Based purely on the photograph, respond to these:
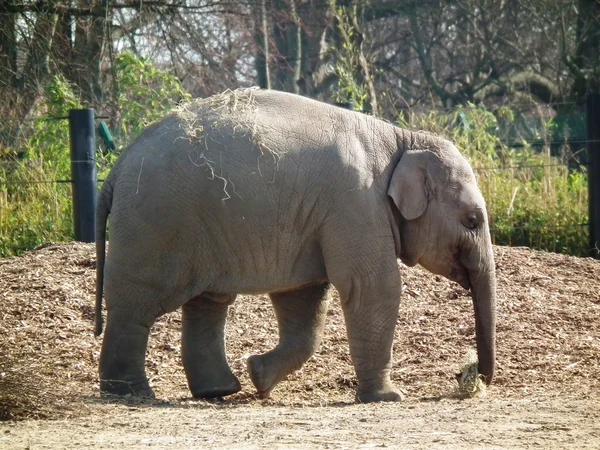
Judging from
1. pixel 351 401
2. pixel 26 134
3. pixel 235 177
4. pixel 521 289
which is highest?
pixel 26 134

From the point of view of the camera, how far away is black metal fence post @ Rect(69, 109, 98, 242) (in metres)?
11.1

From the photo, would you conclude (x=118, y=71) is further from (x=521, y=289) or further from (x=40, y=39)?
Answer: (x=521, y=289)

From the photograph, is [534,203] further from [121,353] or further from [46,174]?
[121,353]

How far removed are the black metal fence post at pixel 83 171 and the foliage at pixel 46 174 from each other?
77 cm

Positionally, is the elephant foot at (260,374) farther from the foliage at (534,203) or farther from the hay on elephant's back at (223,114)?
the foliage at (534,203)

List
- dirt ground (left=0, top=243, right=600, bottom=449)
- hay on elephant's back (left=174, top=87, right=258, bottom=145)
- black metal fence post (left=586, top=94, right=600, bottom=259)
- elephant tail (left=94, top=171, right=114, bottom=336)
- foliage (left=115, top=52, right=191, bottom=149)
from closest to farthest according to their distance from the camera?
dirt ground (left=0, top=243, right=600, bottom=449)
hay on elephant's back (left=174, top=87, right=258, bottom=145)
elephant tail (left=94, top=171, right=114, bottom=336)
black metal fence post (left=586, top=94, right=600, bottom=259)
foliage (left=115, top=52, right=191, bottom=149)

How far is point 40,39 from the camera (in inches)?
600

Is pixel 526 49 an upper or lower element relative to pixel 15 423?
upper

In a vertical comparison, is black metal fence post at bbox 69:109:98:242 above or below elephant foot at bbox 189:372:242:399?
above

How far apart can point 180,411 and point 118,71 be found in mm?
10086

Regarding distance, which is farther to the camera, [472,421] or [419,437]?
[472,421]

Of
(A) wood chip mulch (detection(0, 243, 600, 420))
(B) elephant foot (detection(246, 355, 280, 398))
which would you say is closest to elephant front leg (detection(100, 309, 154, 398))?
(A) wood chip mulch (detection(0, 243, 600, 420))

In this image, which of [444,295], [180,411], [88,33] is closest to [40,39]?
[88,33]

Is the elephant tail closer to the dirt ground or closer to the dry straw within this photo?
the dirt ground
